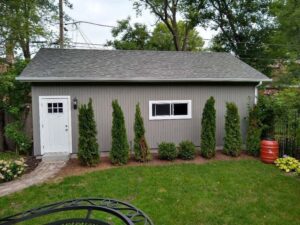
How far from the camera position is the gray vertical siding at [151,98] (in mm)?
7668

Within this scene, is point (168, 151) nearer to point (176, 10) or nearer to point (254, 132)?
point (254, 132)

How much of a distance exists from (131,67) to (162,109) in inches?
74.6

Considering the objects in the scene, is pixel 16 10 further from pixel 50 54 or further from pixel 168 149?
pixel 168 149

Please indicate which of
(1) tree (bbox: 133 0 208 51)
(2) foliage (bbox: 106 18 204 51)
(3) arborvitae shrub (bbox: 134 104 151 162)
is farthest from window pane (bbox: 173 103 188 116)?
(2) foliage (bbox: 106 18 204 51)

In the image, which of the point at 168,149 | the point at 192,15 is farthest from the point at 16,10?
the point at 192,15

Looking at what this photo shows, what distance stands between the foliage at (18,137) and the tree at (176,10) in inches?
496

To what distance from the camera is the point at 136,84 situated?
317 inches

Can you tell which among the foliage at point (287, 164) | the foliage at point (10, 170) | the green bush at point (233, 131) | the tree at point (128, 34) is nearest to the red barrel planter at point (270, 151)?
the foliage at point (287, 164)

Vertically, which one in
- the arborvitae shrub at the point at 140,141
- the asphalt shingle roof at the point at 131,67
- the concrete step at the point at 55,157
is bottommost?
the concrete step at the point at 55,157

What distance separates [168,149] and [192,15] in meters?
13.2

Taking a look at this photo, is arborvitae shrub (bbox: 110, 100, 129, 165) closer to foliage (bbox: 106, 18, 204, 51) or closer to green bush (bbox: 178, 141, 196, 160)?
green bush (bbox: 178, 141, 196, 160)

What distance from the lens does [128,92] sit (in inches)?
317

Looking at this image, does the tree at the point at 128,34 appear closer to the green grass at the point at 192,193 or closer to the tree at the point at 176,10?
the tree at the point at 176,10

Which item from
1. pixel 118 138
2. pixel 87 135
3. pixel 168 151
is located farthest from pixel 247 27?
pixel 87 135
